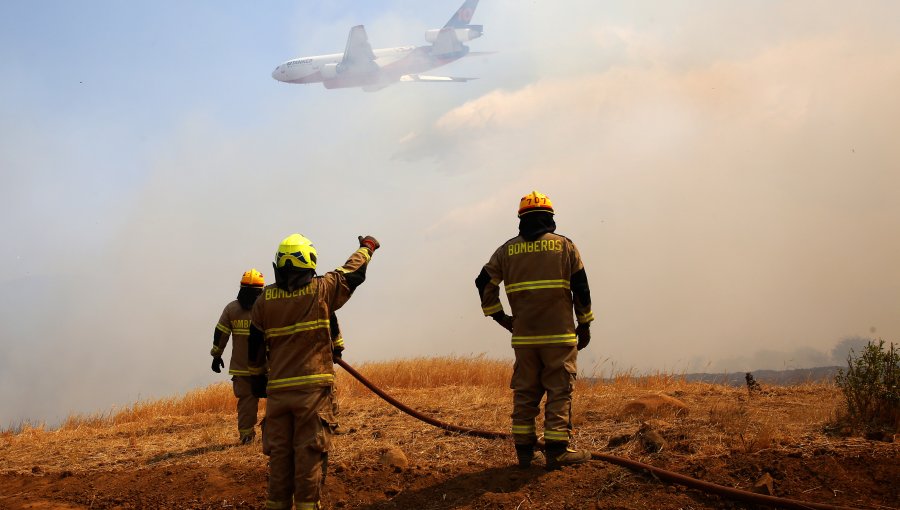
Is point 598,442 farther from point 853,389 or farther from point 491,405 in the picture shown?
point 491,405

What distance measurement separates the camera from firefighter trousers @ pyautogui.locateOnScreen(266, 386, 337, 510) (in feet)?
20.3

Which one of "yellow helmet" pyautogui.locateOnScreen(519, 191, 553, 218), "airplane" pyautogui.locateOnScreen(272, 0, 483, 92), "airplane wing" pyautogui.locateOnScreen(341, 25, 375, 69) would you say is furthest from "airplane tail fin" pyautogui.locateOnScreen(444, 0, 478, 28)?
"yellow helmet" pyautogui.locateOnScreen(519, 191, 553, 218)

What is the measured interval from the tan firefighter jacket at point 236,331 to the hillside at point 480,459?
1.12 m

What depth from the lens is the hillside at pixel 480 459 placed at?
6.36 meters

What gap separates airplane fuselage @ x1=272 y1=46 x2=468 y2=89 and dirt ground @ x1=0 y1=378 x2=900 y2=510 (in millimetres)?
37789

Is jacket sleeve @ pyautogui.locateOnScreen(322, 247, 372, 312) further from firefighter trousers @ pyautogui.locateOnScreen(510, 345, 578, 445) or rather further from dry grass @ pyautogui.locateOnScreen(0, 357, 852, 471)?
dry grass @ pyautogui.locateOnScreen(0, 357, 852, 471)

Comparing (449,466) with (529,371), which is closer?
(529,371)

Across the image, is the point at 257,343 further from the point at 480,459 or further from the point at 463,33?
the point at 463,33

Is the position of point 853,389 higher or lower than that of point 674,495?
higher

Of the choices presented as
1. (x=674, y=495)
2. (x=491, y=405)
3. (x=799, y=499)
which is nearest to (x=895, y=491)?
(x=799, y=499)

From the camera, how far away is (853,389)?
830 cm

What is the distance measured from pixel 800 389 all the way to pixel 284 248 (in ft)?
32.8

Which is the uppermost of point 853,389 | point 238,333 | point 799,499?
point 238,333

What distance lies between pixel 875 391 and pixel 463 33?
143ft
